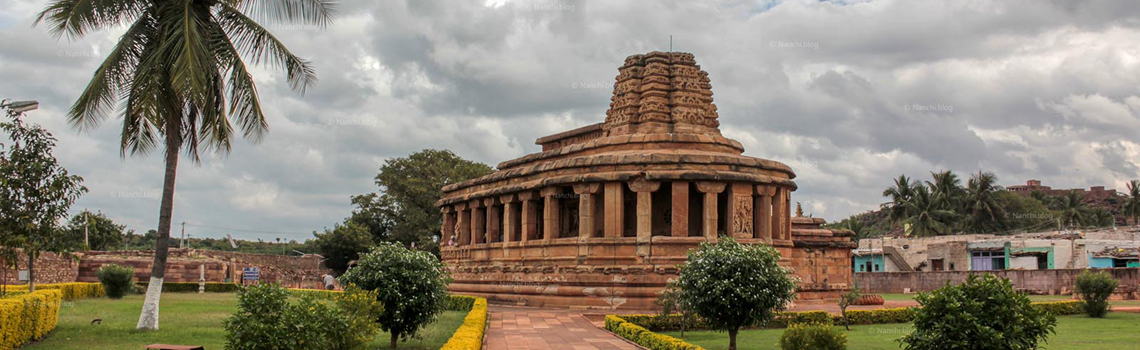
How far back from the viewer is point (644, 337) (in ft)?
51.3

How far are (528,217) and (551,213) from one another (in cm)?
148

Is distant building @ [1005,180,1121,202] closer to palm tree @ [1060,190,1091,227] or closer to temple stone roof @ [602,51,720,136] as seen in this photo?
palm tree @ [1060,190,1091,227]

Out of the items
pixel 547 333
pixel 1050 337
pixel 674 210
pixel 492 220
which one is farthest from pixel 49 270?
pixel 1050 337

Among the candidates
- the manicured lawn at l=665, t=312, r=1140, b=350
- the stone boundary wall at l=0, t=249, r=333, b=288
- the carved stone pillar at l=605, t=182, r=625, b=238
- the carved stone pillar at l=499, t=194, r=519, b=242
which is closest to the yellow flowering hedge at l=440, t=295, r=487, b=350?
the manicured lawn at l=665, t=312, r=1140, b=350

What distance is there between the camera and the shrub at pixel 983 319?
396 inches

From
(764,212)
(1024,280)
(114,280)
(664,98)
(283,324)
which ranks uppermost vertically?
(664,98)

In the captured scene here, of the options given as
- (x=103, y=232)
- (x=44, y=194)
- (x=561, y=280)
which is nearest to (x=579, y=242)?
(x=561, y=280)

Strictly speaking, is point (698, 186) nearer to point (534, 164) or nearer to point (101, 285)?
point (534, 164)

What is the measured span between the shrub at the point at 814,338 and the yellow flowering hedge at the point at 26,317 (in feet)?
35.8

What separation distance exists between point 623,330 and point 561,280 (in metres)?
8.49

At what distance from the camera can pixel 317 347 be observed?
33.9 ft

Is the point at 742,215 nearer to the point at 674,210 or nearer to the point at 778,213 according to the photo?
the point at 674,210

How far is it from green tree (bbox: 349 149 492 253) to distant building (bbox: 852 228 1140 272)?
23.6 m

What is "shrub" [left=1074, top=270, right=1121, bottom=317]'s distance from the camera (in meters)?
23.6
